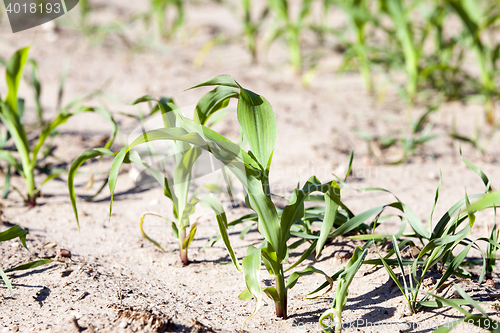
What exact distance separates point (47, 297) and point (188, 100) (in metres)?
1.68

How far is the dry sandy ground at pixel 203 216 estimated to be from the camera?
3.56 feet

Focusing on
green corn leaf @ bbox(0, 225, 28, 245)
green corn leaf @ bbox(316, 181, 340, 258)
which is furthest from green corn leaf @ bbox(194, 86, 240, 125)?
green corn leaf @ bbox(0, 225, 28, 245)

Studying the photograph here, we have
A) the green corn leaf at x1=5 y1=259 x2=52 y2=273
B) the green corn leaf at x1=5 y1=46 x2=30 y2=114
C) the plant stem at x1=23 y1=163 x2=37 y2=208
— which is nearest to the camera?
the green corn leaf at x1=5 y1=259 x2=52 y2=273

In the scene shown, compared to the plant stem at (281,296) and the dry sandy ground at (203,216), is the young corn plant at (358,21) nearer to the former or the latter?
the dry sandy ground at (203,216)

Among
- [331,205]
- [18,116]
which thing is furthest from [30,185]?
[331,205]

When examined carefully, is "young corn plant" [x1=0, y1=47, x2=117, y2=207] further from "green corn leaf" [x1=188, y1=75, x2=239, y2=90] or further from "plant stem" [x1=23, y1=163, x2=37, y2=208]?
"green corn leaf" [x1=188, y1=75, x2=239, y2=90]

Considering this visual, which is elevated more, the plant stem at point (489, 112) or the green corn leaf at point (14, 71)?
the green corn leaf at point (14, 71)

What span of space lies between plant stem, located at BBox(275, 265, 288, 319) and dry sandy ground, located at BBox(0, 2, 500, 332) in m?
0.04

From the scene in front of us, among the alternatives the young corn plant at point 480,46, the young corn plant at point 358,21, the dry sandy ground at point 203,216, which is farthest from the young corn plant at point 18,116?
the young corn plant at point 480,46

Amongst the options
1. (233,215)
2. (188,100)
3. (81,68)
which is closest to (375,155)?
(233,215)

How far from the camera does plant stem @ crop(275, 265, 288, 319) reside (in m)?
1.04

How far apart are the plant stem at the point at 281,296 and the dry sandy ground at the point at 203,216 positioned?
0.04 metres

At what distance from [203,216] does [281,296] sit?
0.66m

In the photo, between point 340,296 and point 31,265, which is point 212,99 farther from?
point 31,265
